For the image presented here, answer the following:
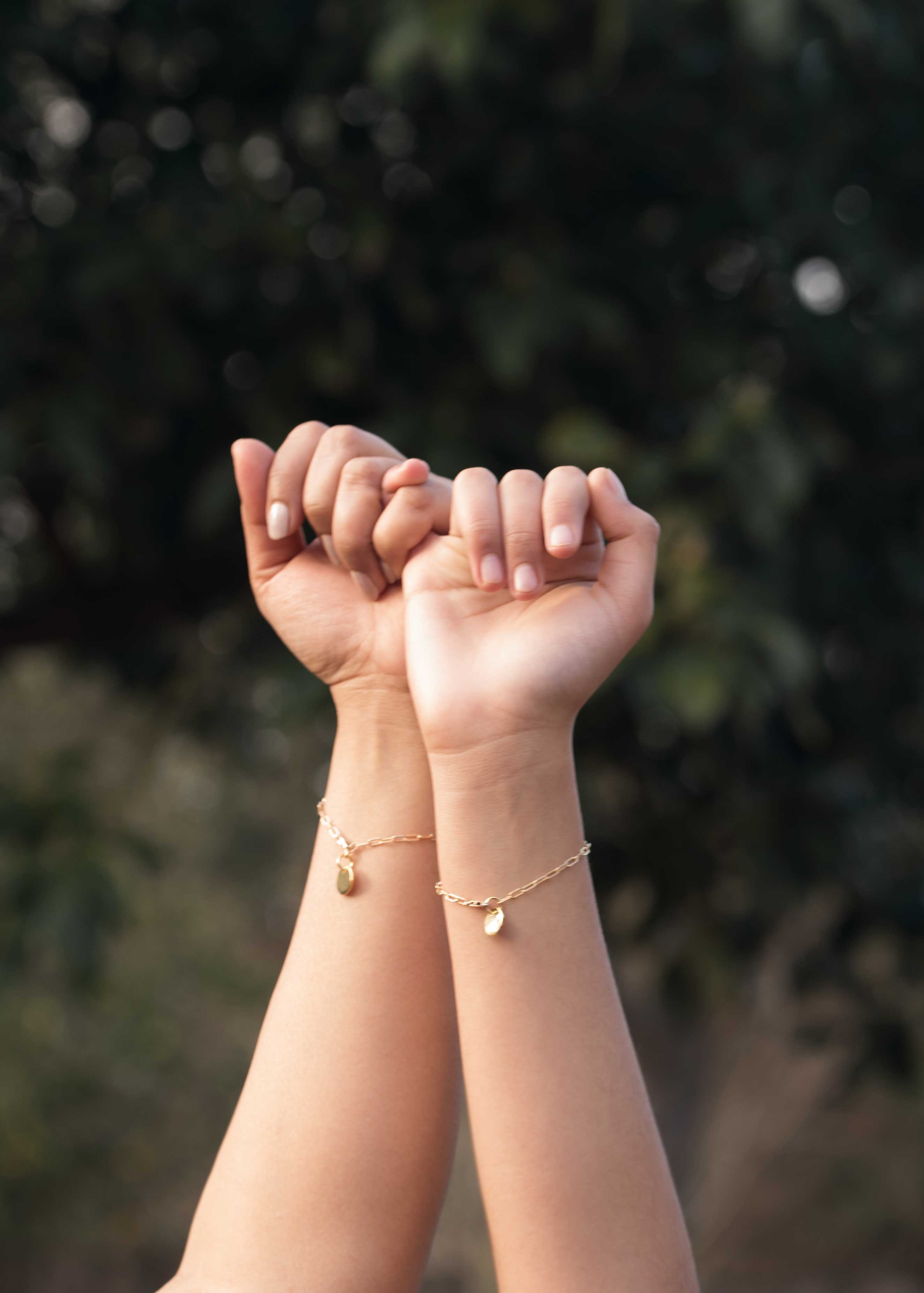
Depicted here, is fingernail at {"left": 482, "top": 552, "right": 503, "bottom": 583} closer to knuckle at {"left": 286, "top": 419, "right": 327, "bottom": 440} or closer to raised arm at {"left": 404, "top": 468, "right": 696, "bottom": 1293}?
raised arm at {"left": 404, "top": 468, "right": 696, "bottom": 1293}

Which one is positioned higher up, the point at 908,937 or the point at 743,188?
the point at 743,188

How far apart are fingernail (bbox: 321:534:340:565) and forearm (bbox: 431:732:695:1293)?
0.39m

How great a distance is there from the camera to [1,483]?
2500 millimetres

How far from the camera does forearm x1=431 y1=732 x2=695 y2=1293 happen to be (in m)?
0.93

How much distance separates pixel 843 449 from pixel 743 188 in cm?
51

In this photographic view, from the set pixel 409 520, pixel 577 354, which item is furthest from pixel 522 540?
Result: pixel 577 354

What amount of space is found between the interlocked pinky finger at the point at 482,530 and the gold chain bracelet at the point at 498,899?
26cm

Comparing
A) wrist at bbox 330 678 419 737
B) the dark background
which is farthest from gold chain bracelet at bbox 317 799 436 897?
the dark background

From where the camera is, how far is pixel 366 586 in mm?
1295

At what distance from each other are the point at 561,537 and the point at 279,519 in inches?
14.2

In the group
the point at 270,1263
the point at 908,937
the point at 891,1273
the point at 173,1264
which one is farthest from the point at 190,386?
the point at 891,1273

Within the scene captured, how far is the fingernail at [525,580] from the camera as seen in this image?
42.6 inches

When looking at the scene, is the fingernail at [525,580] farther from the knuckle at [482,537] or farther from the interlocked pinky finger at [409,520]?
the interlocked pinky finger at [409,520]

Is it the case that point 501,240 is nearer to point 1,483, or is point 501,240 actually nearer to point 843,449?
point 843,449
